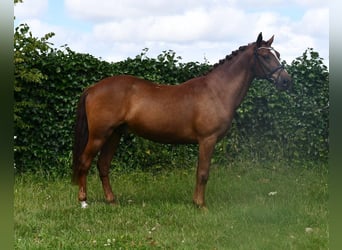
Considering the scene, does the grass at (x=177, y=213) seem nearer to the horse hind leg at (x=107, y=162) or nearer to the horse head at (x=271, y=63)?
the horse hind leg at (x=107, y=162)

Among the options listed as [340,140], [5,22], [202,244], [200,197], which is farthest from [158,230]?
[5,22]

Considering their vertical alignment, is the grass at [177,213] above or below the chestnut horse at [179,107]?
below

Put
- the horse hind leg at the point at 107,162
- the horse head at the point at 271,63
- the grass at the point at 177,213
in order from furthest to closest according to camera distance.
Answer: the horse hind leg at the point at 107,162 → the horse head at the point at 271,63 → the grass at the point at 177,213

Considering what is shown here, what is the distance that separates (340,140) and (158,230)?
3836mm

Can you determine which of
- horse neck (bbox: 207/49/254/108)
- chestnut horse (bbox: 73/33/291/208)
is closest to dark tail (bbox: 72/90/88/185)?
chestnut horse (bbox: 73/33/291/208)

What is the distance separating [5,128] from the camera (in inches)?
58.1

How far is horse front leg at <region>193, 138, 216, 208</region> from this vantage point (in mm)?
6266

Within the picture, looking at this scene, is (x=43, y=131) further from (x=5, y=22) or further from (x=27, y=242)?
(x=5, y=22)

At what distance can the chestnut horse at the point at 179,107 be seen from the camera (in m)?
6.28

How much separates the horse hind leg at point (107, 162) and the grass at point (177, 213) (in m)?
0.21

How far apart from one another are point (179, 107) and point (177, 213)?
4.84 feet

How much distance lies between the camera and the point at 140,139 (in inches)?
346

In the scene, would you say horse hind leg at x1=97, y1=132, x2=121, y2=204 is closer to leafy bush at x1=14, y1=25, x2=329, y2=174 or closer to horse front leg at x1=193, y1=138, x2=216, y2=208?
horse front leg at x1=193, y1=138, x2=216, y2=208

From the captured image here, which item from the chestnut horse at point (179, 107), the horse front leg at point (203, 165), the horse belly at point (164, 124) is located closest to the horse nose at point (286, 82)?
the chestnut horse at point (179, 107)
